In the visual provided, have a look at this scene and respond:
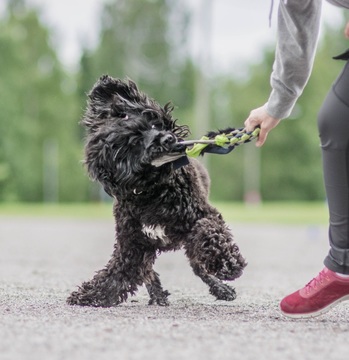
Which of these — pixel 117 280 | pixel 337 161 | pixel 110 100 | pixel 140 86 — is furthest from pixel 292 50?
pixel 140 86

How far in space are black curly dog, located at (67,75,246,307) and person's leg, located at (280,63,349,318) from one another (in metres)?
0.50

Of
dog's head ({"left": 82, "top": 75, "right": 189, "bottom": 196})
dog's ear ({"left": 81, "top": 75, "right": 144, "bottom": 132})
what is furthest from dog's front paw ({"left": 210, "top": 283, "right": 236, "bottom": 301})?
dog's ear ({"left": 81, "top": 75, "right": 144, "bottom": 132})

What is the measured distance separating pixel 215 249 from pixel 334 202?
2.61 ft

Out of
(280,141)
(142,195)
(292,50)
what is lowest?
(280,141)

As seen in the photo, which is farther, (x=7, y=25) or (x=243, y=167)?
(x=243, y=167)

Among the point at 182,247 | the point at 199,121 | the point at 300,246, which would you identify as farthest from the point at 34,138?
the point at 182,247

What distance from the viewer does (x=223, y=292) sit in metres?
5.60

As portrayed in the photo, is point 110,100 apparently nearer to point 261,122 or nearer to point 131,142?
point 131,142

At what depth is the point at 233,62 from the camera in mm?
62094

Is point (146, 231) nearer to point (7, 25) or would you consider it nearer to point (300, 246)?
point (300, 246)

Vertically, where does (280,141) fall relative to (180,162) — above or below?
below

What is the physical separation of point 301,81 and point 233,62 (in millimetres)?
58490

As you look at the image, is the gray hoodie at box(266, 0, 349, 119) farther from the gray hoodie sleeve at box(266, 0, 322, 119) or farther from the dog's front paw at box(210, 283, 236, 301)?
the dog's front paw at box(210, 283, 236, 301)

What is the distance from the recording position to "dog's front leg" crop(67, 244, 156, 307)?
4945mm
